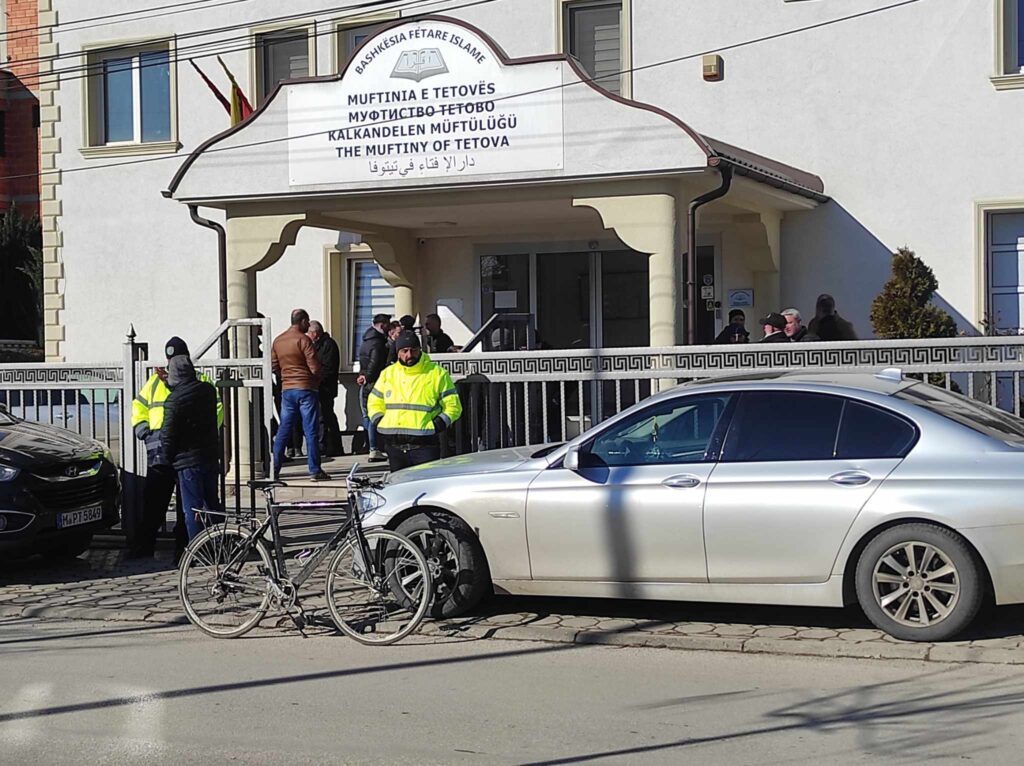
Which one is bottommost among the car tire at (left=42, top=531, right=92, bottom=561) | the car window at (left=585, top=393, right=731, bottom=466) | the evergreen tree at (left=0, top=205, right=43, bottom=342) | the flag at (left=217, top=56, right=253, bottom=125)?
the car tire at (left=42, top=531, right=92, bottom=561)

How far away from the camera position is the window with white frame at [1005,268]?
54.0ft

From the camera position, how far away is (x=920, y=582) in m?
7.70

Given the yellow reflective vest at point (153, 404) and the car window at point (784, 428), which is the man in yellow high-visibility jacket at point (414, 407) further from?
the car window at point (784, 428)

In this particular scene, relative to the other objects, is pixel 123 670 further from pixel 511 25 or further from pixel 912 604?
pixel 511 25

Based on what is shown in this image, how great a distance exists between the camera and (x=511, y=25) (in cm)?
1834

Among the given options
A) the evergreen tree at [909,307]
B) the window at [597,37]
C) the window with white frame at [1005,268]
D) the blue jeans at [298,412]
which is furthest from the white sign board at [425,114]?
the window with white frame at [1005,268]

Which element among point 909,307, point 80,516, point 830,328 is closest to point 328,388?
point 80,516

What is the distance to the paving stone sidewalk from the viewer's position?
25.6ft

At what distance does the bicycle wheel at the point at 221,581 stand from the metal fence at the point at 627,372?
3438mm

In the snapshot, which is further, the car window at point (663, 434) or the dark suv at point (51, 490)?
the dark suv at point (51, 490)

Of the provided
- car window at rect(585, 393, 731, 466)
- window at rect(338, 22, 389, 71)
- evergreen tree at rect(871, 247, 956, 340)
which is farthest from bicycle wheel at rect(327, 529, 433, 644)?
window at rect(338, 22, 389, 71)

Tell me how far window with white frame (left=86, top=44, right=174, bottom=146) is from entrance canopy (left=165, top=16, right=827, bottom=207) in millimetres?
5402

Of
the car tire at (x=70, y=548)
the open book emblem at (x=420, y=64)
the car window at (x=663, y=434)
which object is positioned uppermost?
the open book emblem at (x=420, y=64)

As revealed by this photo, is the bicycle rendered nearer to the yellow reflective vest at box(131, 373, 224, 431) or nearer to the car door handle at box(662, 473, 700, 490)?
the car door handle at box(662, 473, 700, 490)
